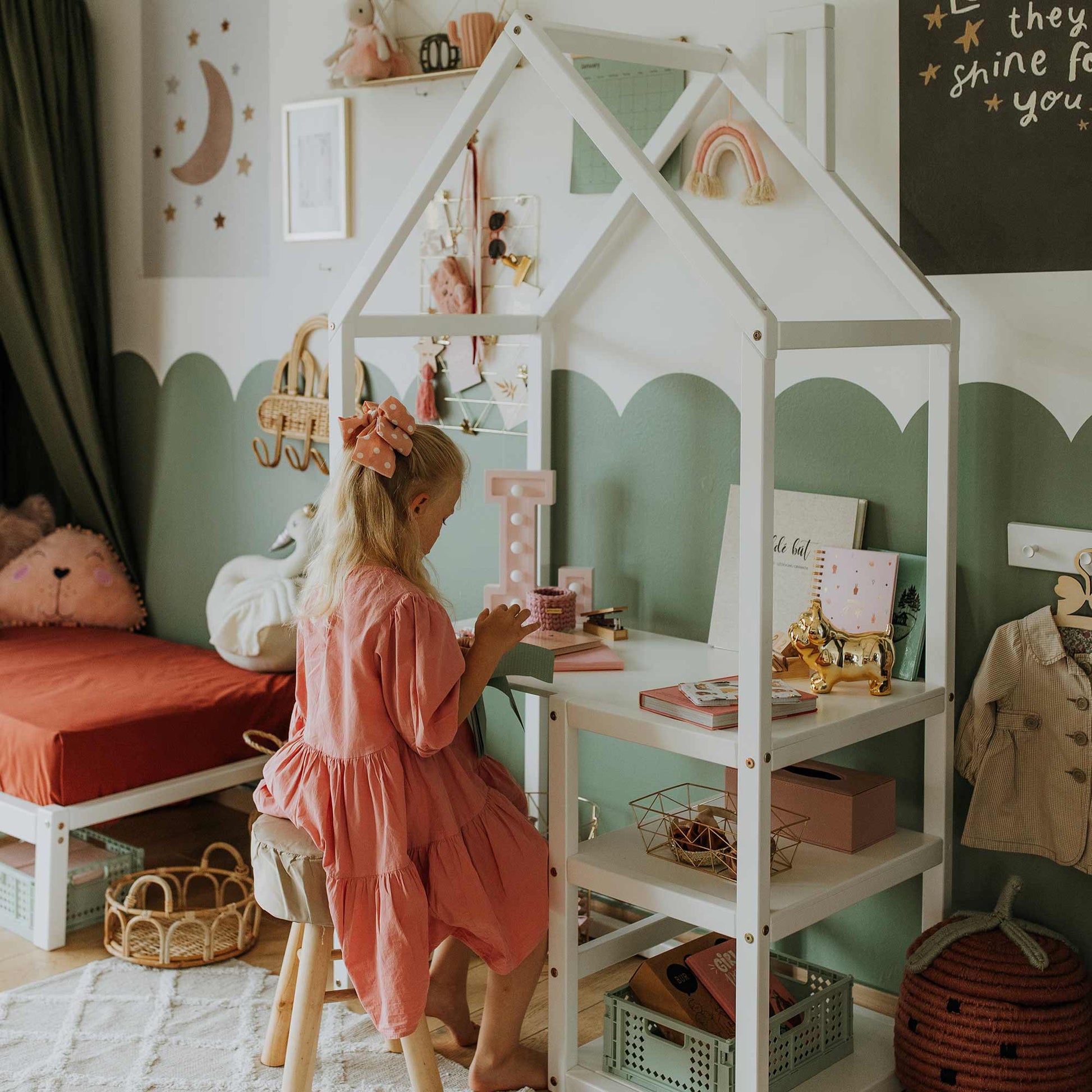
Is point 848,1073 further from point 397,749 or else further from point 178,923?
point 178,923

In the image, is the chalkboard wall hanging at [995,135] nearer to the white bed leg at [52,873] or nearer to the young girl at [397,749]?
the young girl at [397,749]

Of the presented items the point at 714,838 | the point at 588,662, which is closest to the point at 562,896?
the point at 714,838

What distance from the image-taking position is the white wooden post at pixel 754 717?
176 centimetres

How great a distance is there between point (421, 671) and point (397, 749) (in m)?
0.16

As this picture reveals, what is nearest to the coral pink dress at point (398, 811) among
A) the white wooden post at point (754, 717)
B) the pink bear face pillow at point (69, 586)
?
the white wooden post at point (754, 717)

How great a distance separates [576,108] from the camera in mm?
1893

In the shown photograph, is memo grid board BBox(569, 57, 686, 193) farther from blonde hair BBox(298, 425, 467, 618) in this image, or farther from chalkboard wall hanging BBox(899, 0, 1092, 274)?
blonde hair BBox(298, 425, 467, 618)

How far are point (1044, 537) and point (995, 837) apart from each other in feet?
1.58

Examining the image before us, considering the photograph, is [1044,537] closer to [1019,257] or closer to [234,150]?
[1019,257]

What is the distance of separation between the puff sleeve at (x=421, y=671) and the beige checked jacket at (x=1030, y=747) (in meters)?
0.84

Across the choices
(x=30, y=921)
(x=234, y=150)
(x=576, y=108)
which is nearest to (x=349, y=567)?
(x=576, y=108)

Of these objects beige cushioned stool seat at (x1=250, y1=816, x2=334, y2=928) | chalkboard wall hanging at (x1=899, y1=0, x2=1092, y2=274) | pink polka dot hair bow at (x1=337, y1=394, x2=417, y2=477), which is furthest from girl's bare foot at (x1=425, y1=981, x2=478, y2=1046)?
chalkboard wall hanging at (x1=899, y1=0, x2=1092, y2=274)

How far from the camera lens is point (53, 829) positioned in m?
2.66

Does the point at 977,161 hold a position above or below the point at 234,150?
below
